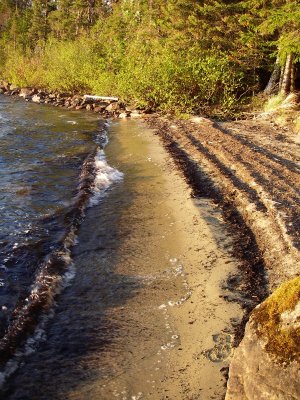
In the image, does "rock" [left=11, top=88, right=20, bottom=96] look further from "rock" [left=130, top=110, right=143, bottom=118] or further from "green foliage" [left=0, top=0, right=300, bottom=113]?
"rock" [left=130, top=110, right=143, bottom=118]

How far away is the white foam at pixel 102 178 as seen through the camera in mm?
A: 9648

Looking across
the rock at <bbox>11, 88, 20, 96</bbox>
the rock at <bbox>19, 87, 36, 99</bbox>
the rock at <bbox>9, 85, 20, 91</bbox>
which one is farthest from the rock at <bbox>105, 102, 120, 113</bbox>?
the rock at <bbox>9, 85, 20, 91</bbox>

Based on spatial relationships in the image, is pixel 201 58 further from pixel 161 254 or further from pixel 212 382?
pixel 212 382

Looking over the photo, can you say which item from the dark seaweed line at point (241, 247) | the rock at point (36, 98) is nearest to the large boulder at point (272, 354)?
the dark seaweed line at point (241, 247)

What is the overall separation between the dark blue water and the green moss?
2.86 meters

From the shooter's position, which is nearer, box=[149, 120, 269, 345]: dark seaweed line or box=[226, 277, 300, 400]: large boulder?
box=[226, 277, 300, 400]: large boulder

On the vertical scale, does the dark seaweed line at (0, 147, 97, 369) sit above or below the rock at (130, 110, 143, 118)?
below

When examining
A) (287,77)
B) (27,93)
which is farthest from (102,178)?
(27,93)

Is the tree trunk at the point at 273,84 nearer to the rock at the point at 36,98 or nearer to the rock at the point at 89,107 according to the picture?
the rock at the point at 89,107

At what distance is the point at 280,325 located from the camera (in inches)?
126

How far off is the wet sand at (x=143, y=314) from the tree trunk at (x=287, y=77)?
12477mm

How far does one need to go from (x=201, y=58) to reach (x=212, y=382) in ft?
67.5

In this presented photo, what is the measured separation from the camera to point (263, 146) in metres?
12.8

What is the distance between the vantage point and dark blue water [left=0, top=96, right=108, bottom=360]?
5789 mm
